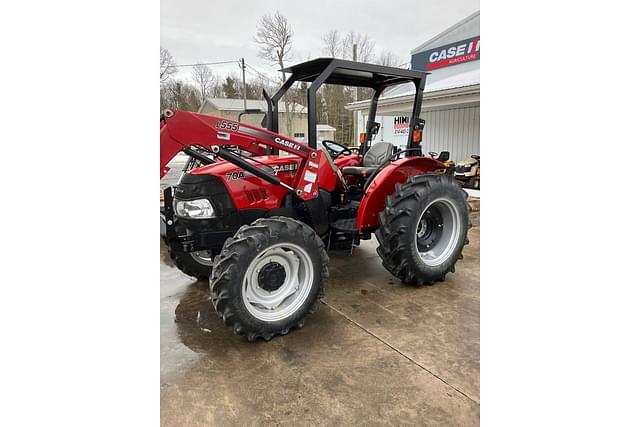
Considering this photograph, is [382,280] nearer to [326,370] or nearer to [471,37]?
[326,370]

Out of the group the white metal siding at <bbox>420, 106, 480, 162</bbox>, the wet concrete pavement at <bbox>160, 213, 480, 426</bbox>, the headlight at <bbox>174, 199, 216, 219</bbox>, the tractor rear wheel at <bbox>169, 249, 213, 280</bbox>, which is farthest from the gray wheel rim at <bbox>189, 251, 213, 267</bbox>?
the white metal siding at <bbox>420, 106, 480, 162</bbox>

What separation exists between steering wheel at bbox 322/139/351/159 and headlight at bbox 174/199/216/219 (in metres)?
2.10

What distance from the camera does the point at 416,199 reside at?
368 centimetres

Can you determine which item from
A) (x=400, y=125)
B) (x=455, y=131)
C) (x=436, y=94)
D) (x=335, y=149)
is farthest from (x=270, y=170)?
(x=400, y=125)

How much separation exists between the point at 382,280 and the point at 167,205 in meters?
2.19

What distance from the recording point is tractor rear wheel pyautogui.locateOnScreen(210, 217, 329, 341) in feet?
8.88

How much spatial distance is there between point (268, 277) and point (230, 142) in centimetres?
107

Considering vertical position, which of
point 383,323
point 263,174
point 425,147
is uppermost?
point 425,147

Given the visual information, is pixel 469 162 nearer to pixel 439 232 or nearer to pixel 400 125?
pixel 400 125

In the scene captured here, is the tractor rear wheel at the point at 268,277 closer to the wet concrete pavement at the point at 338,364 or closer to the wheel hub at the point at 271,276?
the wheel hub at the point at 271,276

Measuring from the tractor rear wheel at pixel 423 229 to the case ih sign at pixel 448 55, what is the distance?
30.3 feet

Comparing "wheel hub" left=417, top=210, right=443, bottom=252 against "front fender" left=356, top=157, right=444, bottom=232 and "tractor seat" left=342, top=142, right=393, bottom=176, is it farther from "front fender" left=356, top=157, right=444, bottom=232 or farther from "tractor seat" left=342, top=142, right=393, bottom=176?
"tractor seat" left=342, top=142, right=393, bottom=176

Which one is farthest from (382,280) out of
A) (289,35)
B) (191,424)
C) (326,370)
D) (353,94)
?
(289,35)

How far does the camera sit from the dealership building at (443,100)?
1130 cm
